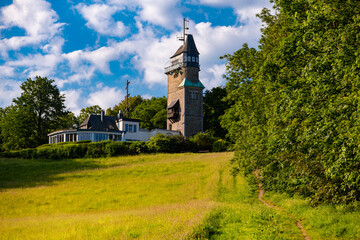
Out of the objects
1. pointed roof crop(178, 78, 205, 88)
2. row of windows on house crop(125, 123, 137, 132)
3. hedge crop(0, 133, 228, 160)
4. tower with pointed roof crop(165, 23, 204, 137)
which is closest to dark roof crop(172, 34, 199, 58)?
tower with pointed roof crop(165, 23, 204, 137)

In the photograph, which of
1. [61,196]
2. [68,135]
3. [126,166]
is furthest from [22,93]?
[61,196]

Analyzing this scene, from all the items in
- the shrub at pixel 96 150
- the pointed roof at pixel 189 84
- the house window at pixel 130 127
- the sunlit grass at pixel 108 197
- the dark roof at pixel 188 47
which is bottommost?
the sunlit grass at pixel 108 197

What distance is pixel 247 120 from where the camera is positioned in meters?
24.0

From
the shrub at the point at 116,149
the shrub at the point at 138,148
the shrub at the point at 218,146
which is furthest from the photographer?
the shrub at the point at 218,146

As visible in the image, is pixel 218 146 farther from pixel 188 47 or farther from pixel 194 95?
pixel 188 47

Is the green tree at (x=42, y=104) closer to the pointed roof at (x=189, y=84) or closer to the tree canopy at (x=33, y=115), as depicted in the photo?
the tree canopy at (x=33, y=115)

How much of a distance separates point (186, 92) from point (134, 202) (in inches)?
1745

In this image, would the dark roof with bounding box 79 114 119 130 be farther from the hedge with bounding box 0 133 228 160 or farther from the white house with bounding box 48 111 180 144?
the hedge with bounding box 0 133 228 160

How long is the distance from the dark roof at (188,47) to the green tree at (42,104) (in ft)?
87.5

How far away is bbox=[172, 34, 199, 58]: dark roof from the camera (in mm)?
70000

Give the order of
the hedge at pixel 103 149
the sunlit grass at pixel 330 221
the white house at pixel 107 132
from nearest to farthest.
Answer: the sunlit grass at pixel 330 221 < the hedge at pixel 103 149 < the white house at pixel 107 132

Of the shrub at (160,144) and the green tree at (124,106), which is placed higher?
the green tree at (124,106)

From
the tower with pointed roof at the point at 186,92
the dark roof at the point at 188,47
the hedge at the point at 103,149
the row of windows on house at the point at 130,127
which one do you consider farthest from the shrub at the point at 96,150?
the dark roof at the point at 188,47

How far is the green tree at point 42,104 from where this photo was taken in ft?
235
